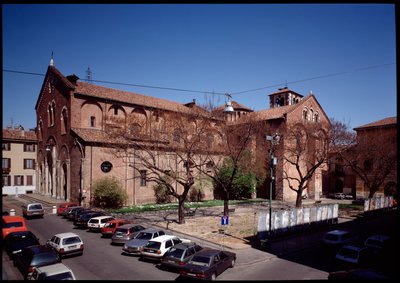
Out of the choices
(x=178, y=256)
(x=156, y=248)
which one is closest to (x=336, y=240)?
(x=178, y=256)

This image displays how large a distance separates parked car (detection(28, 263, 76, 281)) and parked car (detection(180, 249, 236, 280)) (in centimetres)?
500

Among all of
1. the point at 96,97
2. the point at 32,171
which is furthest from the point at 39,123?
the point at 96,97

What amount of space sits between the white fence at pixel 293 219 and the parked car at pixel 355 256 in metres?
5.68

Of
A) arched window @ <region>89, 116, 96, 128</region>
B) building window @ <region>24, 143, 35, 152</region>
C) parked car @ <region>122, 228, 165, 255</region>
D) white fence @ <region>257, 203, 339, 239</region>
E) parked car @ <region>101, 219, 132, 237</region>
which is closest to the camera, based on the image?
parked car @ <region>122, 228, 165, 255</region>

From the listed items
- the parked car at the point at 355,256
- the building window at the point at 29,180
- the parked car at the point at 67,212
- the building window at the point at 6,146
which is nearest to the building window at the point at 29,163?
the building window at the point at 29,180

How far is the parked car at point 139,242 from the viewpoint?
17.3 meters

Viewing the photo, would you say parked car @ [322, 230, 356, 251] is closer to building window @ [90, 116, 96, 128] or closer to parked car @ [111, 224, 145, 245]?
parked car @ [111, 224, 145, 245]

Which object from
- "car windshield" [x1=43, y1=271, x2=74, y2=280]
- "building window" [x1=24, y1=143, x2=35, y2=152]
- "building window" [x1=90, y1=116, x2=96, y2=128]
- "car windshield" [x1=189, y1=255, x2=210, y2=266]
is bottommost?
"car windshield" [x1=189, y1=255, x2=210, y2=266]

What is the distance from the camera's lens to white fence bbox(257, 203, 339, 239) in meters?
21.2

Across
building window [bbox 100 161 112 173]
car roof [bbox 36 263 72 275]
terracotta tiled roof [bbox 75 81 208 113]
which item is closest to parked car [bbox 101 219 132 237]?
car roof [bbox 36 263 72 275]

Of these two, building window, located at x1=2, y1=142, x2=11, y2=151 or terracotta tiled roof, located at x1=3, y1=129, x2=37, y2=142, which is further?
terracotta tiled roof, located at x1=3, y1=129, x2=37, y2=142

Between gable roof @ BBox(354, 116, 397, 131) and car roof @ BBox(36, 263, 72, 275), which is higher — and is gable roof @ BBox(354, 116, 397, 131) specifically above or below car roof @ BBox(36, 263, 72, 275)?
above

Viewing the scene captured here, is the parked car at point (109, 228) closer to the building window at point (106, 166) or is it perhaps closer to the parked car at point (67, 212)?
the parked car at point (67, 212)

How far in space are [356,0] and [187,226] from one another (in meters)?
23.2
